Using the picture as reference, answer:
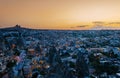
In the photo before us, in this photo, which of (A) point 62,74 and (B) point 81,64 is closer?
(A) point 62,74

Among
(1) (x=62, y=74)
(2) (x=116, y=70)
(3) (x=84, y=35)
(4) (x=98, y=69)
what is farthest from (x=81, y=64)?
(3) (x=84, y=35)

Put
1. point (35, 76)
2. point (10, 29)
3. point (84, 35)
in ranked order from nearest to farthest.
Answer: point (35, 76)
point (10, 29)
point (84, 35)

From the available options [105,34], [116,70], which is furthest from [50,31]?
[116,70]

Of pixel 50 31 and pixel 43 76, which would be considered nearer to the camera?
pixel 43 76

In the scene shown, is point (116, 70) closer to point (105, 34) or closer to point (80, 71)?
point (80, 71)

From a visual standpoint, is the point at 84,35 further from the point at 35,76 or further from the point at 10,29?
the point at 35,76

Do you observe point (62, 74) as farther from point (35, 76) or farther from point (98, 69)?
point (98, 69)

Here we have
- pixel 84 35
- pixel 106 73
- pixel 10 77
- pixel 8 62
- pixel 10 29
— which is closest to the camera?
pixel 10 77

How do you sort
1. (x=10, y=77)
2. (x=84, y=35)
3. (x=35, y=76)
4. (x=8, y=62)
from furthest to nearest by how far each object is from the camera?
(x=84, y=35) < (x=8, y=62) < (x=35, y=76) < (x=10, y=77)

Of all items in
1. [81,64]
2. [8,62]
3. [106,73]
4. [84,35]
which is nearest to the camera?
[106,73]
